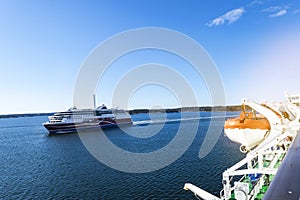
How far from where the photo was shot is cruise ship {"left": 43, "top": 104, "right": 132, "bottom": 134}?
5888 cm

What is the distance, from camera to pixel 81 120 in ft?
213

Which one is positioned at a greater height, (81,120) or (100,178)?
(81,120)

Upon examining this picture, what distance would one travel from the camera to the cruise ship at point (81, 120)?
58.9m

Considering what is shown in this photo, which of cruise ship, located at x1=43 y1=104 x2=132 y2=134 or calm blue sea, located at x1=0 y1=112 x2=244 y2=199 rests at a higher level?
cruise ship, located at x1=43 y1=104 x2=132 y2=134

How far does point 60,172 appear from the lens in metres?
24.4

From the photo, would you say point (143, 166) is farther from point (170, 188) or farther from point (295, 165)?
point (295, 165)

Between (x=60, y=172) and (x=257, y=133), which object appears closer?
(x=257, y=133)

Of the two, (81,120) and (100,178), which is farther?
(81,120)

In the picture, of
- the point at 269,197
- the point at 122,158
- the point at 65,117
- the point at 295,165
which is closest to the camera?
the point at 269,197

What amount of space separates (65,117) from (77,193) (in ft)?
159

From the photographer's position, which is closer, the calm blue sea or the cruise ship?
the calm blue sea

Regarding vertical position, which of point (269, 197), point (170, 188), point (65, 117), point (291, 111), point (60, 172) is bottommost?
point (170, 188)

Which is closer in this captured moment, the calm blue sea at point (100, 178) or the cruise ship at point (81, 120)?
the calm blue sea at point (100, 178)

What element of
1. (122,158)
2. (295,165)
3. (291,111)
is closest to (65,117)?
(122,158)
